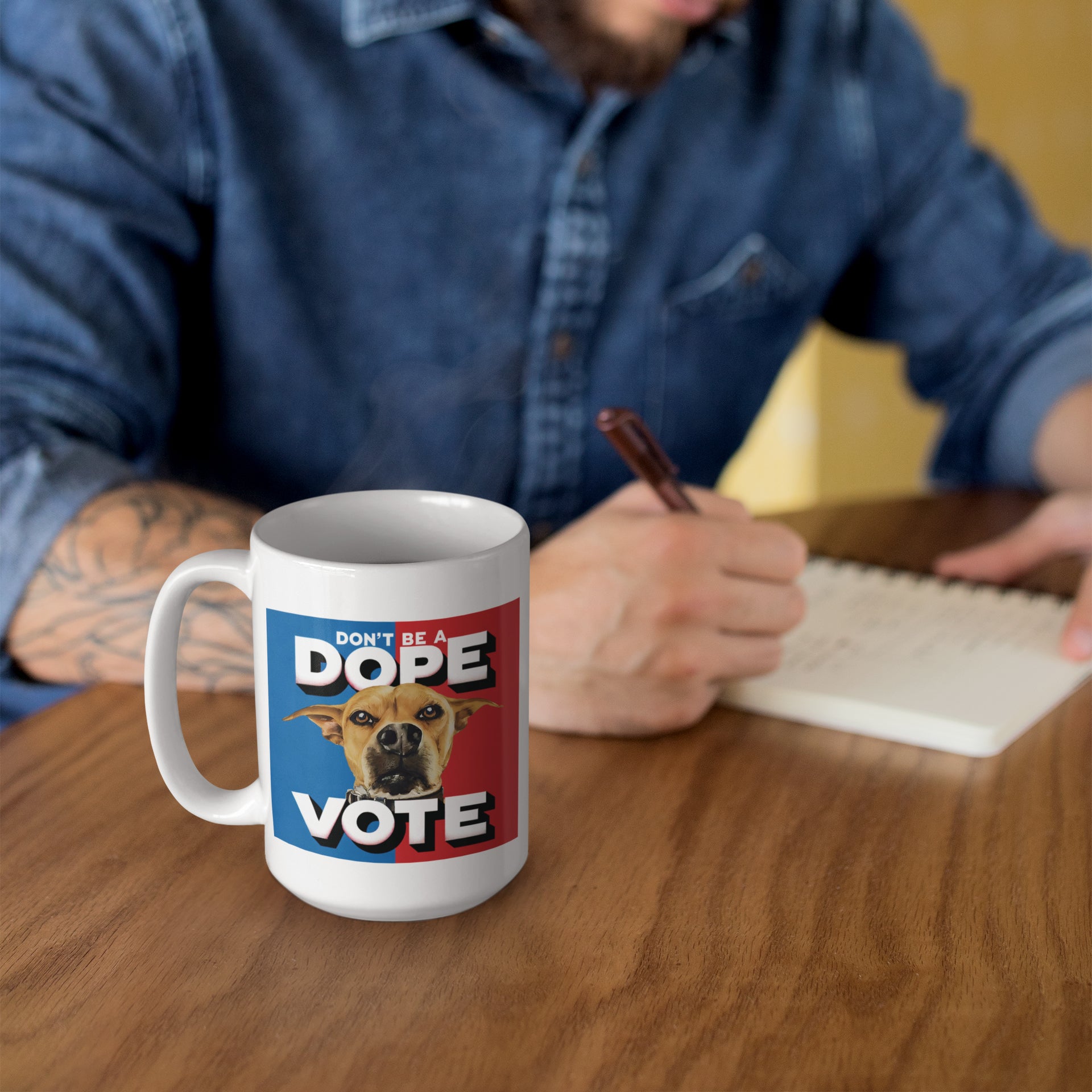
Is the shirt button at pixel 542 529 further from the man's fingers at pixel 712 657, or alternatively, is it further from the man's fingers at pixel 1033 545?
the man's fingers at pixel 712 657

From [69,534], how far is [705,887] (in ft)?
1.52

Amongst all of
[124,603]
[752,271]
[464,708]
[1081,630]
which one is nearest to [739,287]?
[752,271]

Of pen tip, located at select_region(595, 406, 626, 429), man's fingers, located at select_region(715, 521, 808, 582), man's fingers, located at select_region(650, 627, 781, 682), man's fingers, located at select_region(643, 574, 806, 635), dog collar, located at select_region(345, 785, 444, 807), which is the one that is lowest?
man's fingers, located at select_region(650, 627, 781, 682)

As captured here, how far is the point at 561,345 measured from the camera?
3.67 feet

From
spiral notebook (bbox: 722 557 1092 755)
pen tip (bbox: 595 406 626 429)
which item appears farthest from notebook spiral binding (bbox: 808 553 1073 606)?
pen tip (bbox: 595 406 626 429)

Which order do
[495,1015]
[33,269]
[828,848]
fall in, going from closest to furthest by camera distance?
[495,1015] < [828,848] < [33,269]

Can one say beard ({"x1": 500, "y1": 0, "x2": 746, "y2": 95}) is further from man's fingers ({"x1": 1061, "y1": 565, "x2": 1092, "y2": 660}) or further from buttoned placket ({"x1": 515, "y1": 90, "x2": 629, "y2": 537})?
man's fingers ({"x1": 1061, "y1": 565, "x2": 1092, "y2": 660})

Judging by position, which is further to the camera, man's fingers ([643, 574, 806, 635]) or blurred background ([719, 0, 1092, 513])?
blurred background ([719, 0, 1092, 513])

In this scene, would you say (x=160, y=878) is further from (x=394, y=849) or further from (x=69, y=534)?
(x=69, y=534)

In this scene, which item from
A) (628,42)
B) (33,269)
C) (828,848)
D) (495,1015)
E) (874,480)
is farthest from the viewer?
(874,480)

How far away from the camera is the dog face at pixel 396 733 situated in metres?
0.39

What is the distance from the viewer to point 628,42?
0.99 meters

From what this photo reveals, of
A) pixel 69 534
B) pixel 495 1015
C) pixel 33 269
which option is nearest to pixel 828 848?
pixel 495 1015

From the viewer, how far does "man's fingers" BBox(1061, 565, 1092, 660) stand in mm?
681
